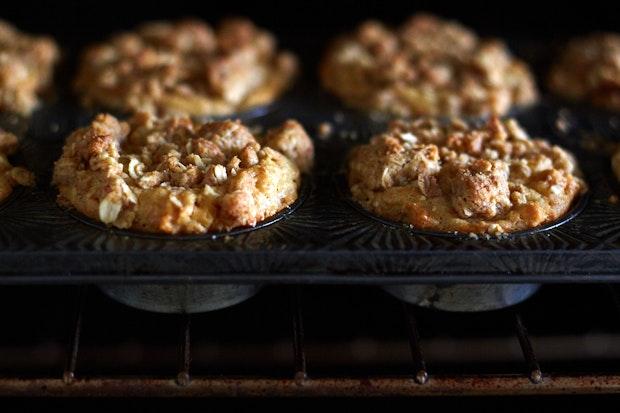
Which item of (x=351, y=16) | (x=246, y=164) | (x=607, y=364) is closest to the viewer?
(x=246, y=164)

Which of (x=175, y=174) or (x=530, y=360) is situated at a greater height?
(x=175, y=174)

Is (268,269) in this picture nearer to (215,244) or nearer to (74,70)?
(215,244)

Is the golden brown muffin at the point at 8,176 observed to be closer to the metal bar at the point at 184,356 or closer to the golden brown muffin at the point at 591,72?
the metal bar at the point at 184,356

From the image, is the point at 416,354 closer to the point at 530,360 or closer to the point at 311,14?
the point at 530,360

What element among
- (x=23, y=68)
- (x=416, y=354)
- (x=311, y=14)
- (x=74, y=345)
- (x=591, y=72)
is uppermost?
(x=591, y=72)

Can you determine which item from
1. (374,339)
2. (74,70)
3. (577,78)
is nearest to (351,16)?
(577,78)

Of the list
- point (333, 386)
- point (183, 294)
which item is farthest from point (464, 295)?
point (183, 294)

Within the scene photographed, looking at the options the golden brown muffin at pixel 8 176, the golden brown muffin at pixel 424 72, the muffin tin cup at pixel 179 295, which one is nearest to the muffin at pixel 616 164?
the golden brown muffin at pixel 424 72
